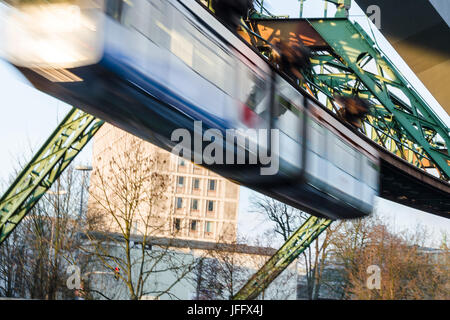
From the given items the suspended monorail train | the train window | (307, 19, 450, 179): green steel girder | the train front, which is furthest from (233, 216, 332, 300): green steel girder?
the train front

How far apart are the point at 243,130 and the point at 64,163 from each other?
15.4 feet

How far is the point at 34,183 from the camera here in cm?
894

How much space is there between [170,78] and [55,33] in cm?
98

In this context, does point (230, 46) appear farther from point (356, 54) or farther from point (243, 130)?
point (356, 54)

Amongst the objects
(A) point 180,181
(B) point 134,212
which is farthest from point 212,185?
(B) point 134,212

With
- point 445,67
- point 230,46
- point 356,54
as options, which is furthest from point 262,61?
point 445,67

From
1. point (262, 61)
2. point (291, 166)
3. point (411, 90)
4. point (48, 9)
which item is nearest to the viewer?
point (48, 9)

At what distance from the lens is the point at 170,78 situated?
4.47 meters

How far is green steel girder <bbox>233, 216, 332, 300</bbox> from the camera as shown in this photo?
68.3ft

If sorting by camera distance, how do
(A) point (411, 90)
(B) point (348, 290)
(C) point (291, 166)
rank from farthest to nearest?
(B) point (348, 290) < (A) point (411, 90) < (C) point (291, 166)

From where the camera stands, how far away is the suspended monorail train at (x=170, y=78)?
3865 mm

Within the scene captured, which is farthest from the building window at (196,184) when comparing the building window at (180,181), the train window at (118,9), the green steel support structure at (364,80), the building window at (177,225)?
the train window at (118,9)

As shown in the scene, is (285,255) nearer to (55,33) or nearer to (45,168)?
(45,168)

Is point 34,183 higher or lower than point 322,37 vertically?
lower
